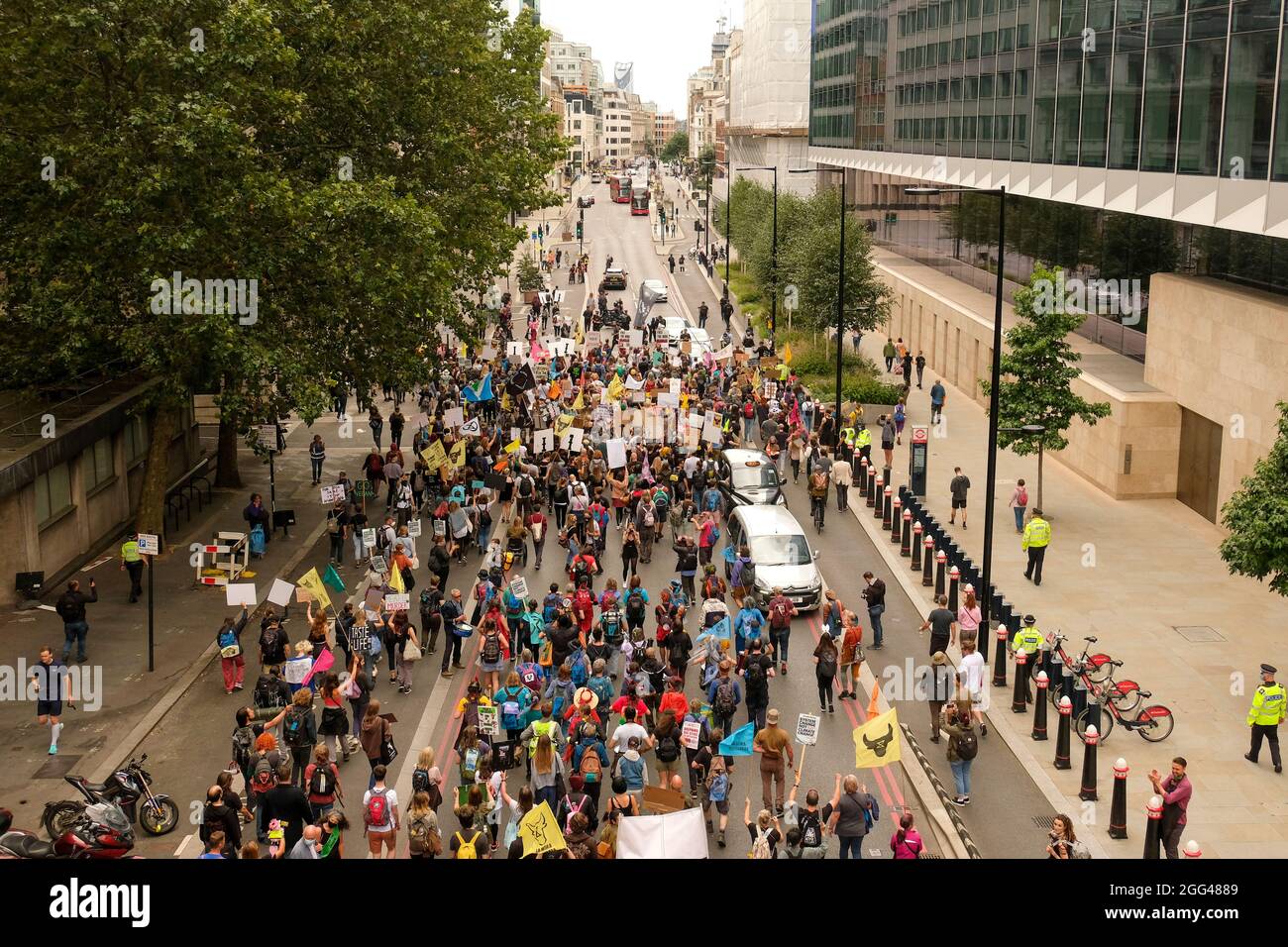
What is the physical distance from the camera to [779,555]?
24.8 m

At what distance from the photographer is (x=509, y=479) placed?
2948 centimetres

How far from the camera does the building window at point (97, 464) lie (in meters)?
28.4

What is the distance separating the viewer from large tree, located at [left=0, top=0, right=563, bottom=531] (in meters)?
24.3

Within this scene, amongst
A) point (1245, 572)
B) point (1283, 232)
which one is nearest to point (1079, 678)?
point (1245, 572)

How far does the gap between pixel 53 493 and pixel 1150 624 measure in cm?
2140

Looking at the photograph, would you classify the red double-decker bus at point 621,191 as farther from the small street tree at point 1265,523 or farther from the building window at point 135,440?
the small street tree at point 1265,523

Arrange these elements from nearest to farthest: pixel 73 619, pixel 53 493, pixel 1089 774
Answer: pixel 1089 774
pixel 73 619
pixel 53 493

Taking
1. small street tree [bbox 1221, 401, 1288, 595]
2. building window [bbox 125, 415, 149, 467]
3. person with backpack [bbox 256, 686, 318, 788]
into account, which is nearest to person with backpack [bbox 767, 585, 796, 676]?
small street tree [bbox 1221, 401, 1288, 595]

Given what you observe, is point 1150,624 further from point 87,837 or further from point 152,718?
point 87,837

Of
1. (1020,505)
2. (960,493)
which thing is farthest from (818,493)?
(1020,505)

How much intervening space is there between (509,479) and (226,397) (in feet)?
21.7

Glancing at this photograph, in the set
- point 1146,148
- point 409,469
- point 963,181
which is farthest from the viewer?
point 963,181

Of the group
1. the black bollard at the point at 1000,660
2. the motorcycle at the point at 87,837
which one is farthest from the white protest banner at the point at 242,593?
the black bollard at the point at 1000,660
